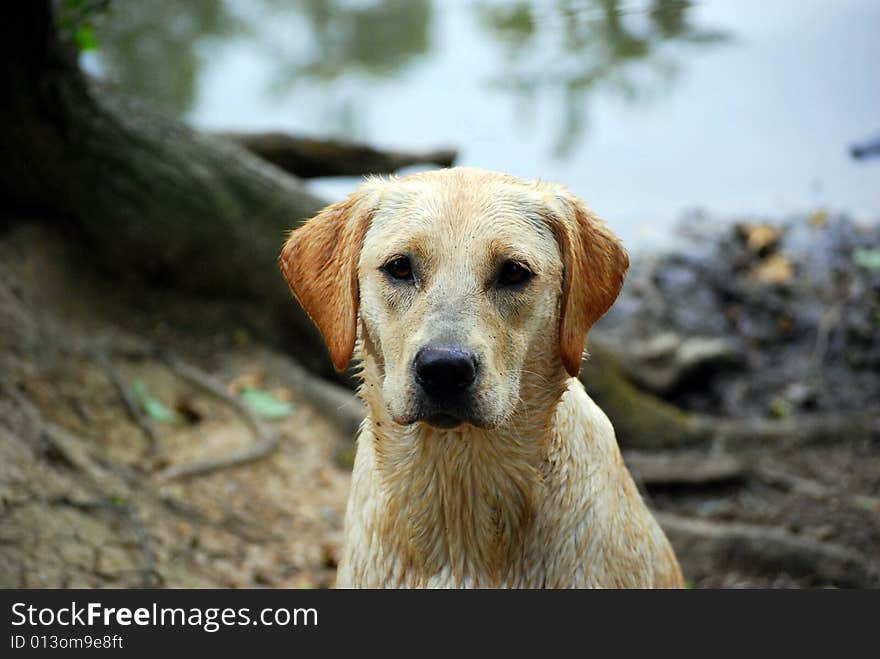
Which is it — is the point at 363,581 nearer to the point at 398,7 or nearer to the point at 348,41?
the point at 348,41

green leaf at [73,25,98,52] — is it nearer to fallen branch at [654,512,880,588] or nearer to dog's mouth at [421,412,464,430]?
dog's mouth at [421,412,464,430]

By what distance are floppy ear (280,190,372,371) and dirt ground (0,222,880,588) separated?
2067mm

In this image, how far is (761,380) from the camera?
7.60 meters

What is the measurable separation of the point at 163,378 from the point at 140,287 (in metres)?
0.76

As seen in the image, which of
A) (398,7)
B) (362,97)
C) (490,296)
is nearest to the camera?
(490,296)

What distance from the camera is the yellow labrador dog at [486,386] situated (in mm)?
2867

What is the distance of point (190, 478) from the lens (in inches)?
210

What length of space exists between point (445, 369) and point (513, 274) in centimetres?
46

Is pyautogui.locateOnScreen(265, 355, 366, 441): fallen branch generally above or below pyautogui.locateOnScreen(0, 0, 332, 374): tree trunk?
below

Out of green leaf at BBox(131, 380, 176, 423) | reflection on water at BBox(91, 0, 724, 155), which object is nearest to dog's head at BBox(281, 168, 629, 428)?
green leaf at BBox(131, 380, 176, 423)

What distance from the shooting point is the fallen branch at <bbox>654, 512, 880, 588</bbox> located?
5395 millimetres

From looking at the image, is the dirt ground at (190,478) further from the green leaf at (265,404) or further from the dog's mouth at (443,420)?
the dog's mouth at (443,420)
